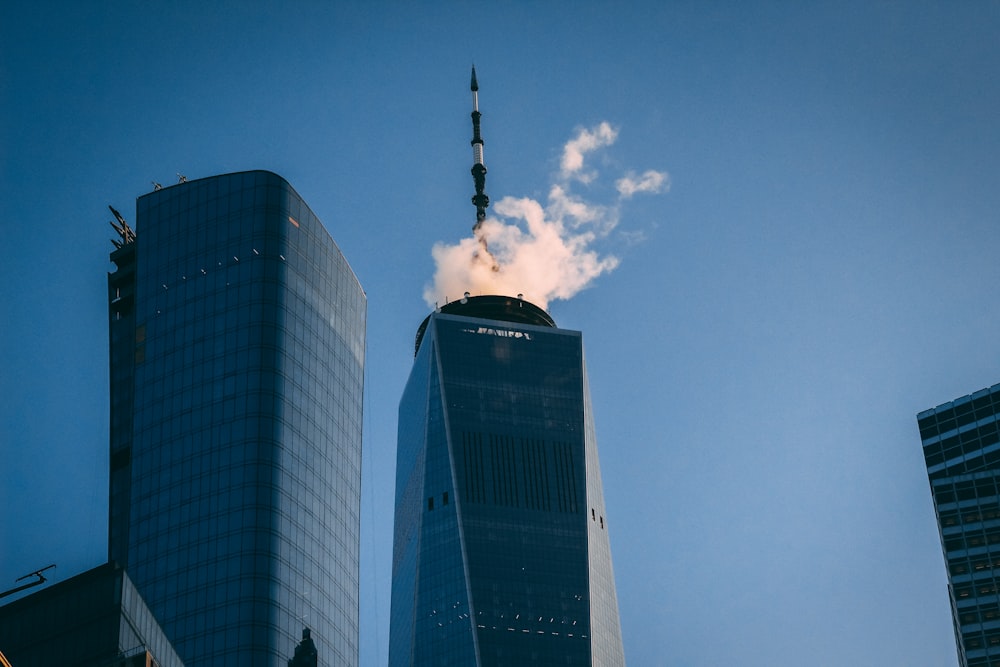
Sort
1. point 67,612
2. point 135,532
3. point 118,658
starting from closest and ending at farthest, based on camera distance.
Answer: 1. point 118,658
2. point 67,612
3. point 135,532

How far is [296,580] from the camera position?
190000mm

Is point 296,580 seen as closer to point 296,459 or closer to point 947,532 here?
point 296,459

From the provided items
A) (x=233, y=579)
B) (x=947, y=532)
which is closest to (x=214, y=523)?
(x=233, y=579)

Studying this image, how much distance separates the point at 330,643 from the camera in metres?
195

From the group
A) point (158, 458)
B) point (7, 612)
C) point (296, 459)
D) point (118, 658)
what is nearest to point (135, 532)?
point (158, 458)

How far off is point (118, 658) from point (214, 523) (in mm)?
82337

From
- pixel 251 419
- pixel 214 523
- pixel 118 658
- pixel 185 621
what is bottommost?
pixel 118 658

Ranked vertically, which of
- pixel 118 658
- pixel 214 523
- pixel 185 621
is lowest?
pixel 118 658

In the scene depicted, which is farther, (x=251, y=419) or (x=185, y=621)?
(x=251, y=419)

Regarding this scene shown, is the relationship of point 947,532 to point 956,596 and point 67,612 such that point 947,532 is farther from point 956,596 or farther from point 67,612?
point 67,612

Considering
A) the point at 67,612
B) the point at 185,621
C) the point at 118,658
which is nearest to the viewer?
the point at 118,658

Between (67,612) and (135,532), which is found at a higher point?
(135,532)

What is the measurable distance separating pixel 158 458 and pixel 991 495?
11040cm

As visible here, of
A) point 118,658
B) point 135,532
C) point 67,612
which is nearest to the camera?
point 118,658
